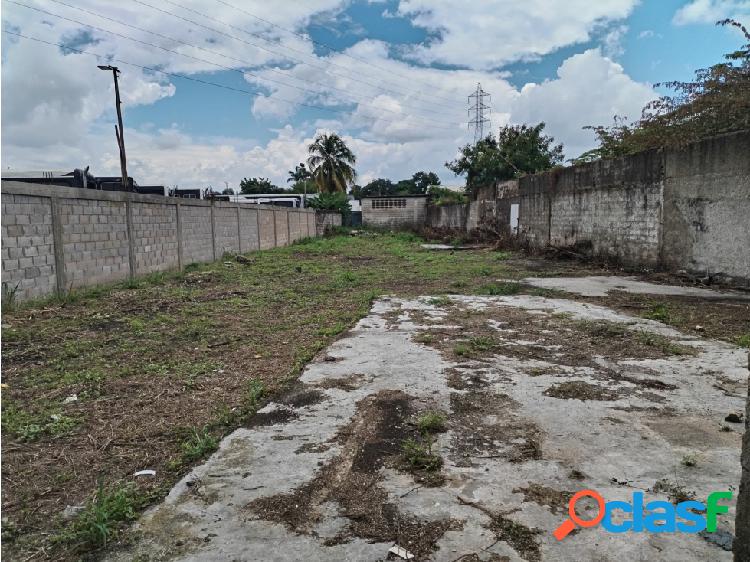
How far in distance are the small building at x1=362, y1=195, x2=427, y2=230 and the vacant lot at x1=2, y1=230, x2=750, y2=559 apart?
81.3ft

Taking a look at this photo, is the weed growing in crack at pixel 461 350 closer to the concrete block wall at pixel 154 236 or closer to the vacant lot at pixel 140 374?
the vacant lot at pixel 140 374

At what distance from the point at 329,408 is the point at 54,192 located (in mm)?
6494

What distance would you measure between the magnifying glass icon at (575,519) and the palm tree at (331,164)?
36.1 m

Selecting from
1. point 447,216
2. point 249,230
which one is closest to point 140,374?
point 249,230

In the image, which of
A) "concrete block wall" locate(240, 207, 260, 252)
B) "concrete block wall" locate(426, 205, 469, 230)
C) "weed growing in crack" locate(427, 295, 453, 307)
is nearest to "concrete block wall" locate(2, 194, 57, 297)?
"weed growing in crack" locate(427, 295, 453, 307)

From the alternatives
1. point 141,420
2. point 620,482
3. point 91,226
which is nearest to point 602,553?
point 620,482

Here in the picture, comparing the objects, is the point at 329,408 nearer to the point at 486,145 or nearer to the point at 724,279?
the point at 724,279

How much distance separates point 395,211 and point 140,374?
30.9m

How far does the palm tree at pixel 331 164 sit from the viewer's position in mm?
36344

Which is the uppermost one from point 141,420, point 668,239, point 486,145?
point 486,145

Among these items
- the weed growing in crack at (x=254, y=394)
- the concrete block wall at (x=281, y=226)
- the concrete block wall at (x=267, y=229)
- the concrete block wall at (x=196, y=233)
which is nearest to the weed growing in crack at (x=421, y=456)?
the weed growing in crack at (x=254, y=394)

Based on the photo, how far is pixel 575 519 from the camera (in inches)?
75.9

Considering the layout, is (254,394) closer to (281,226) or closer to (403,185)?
(281,226)

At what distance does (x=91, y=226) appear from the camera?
322 inches
